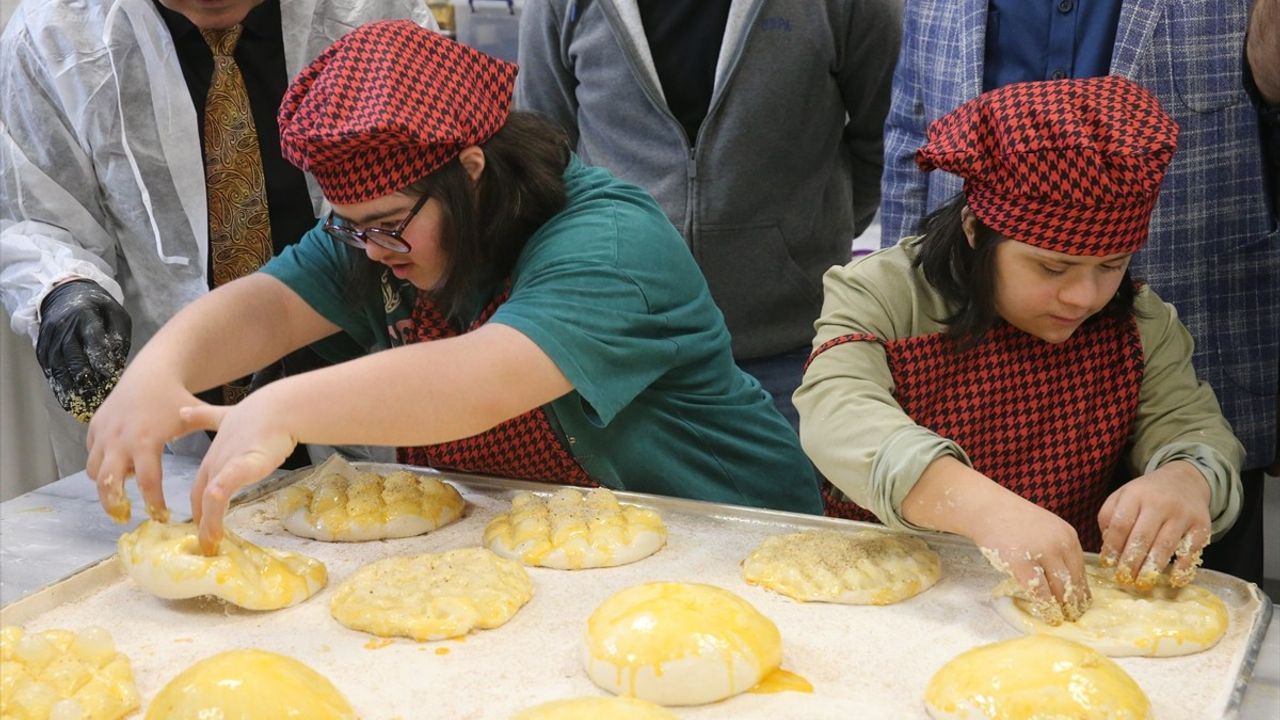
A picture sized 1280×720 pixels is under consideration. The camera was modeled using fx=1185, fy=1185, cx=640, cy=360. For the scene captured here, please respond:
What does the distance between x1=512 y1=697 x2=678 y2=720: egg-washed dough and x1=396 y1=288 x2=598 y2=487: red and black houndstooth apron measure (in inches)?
27.3

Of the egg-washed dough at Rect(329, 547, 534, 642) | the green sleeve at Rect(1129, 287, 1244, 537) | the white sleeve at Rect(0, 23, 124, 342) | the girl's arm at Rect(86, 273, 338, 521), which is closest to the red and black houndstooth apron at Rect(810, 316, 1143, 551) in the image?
the green sleeve at Rect(1129, 287, 1244, 537)

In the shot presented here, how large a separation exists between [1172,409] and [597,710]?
1.05m

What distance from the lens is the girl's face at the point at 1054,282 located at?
164cm

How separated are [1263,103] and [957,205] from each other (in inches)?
26.7

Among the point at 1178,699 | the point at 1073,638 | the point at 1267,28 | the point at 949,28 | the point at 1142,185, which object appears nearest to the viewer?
the point at 1178,699

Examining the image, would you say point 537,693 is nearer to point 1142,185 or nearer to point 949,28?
point 1142,185

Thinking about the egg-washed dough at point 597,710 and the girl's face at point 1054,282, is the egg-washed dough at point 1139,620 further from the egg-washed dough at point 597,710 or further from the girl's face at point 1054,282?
the egg-washed dough at point 597,710

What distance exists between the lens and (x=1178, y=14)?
2021mm

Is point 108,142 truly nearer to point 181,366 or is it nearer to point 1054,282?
point 181,366

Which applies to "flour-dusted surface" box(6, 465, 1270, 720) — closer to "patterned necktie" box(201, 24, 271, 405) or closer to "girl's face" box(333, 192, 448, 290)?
"girl's face" box(333, 192, 448, 290)

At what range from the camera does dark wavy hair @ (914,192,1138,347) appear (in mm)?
Answer: 1762

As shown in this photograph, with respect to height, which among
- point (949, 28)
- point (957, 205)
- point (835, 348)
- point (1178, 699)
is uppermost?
point (949, 28)

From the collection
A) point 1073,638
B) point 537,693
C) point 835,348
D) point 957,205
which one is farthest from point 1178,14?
point 537,693

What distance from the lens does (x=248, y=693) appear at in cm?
129
